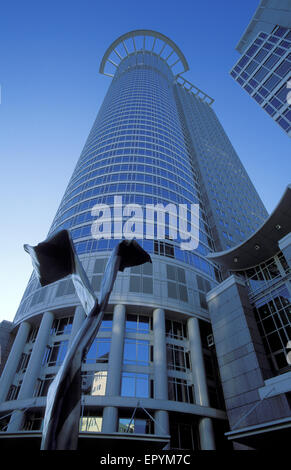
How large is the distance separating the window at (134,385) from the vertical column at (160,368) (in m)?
1.26

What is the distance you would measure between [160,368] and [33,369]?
437 inches

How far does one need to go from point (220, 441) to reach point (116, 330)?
13.3 m

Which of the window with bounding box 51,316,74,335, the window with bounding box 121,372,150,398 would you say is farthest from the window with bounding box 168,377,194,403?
the window with bounding box 51,316,74,335

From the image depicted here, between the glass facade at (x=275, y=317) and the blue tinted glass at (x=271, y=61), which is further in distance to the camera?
the blue tinted glass at (x=271, y=61)

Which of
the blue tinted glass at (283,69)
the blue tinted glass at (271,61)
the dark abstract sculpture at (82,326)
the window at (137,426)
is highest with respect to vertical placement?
the blue tinted glass at (271,61)

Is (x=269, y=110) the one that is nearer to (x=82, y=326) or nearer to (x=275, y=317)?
(x=275, y=317)

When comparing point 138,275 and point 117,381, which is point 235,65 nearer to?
point 138,275

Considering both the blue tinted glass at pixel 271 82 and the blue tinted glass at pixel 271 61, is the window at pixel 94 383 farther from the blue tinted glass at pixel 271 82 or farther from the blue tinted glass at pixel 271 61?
the blue tinted glass at pixel 271 61

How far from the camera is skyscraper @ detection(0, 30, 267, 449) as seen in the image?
23.3m

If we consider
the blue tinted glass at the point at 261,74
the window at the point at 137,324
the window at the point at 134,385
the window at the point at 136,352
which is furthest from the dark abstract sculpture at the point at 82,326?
the blue tinted glass at the point at 261,74

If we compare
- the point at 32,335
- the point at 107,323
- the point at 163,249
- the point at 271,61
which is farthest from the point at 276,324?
the point at 271,61

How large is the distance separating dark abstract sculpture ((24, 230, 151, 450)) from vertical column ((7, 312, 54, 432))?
2053 centimetres

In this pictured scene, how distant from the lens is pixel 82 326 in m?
6.61

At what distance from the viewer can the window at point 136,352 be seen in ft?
86.8
